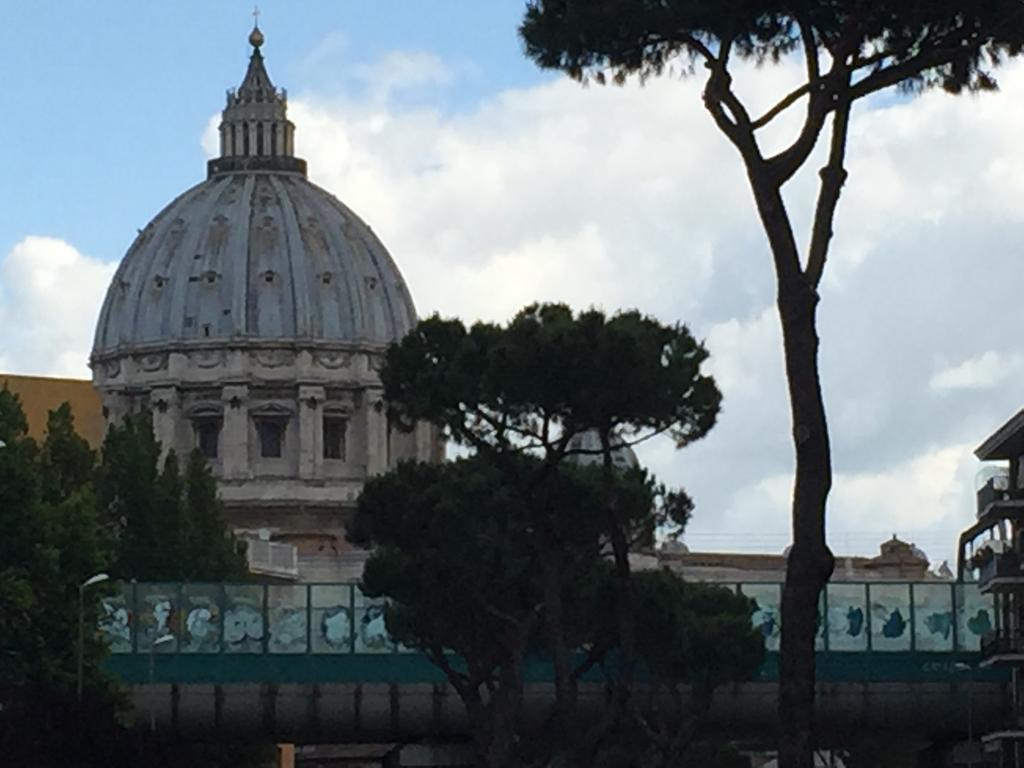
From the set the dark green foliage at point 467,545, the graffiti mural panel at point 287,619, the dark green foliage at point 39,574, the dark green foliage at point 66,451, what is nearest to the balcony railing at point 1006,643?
→ the dark green foliage at point 467,545

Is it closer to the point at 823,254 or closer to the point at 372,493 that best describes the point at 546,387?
the point at 372,493

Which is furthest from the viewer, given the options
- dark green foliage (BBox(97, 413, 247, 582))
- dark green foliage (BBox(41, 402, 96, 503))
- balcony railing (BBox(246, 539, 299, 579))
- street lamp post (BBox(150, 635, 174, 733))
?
balcony railing (BBox(246, 539, 299, 579))

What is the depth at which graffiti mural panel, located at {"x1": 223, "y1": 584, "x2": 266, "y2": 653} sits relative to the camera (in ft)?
310

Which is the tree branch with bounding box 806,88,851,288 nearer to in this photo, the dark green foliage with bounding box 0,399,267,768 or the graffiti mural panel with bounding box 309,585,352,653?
the dark green foliage with bounding box 0,399,267,768

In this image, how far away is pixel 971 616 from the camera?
317ft

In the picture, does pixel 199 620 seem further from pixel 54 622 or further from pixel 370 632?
pixel 54 622

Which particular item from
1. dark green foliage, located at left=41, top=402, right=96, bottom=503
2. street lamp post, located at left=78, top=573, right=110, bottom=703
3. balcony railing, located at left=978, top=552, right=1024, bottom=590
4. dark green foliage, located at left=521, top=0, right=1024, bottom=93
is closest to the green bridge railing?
balcony railing, located at left=978, top=552, right=1024, bottom=590

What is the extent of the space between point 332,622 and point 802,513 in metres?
45.6

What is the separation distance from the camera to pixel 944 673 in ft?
313

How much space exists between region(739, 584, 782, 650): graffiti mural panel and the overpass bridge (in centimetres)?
13

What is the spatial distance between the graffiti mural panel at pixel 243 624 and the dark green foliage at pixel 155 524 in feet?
61.1

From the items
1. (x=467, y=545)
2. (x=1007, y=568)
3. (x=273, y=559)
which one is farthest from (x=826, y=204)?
(x=273, y=559)

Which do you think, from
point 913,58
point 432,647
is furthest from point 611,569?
point 913,58

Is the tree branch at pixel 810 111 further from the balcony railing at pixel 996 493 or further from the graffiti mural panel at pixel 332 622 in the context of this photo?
the graffiti mural panel at pixel 332 622
